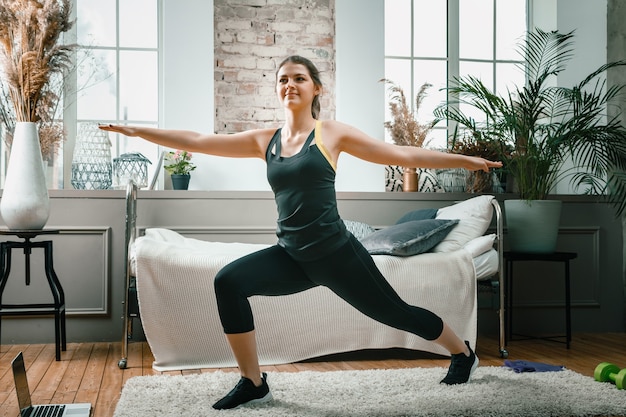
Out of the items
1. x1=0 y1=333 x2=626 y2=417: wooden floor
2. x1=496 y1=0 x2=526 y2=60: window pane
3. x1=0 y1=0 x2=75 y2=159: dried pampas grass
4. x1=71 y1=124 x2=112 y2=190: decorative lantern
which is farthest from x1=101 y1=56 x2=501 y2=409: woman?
x1=496 y1=0 x2=526 y2=60: window pane

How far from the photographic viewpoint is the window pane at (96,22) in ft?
16.4

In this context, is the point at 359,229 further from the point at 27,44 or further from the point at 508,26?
the point at 508,26

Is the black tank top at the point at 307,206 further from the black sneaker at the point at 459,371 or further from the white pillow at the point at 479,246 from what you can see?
the white pillow at the point at 479,246

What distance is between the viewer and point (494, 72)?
18.6ft

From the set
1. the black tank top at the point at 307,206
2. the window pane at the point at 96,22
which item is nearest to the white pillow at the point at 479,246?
the black tank top at the point at 307,206

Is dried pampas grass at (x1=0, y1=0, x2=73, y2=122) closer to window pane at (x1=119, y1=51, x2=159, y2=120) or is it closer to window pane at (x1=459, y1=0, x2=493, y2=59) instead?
window pane at (x1=119, y1=51, x2=159, y2=120)

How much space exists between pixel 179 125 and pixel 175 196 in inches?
29.5

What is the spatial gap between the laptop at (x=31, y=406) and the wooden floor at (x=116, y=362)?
0.06 metres

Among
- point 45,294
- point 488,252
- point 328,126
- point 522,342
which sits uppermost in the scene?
point 328,126

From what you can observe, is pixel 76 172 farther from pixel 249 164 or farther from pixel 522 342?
pixel 522 342

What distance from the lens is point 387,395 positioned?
2725 millimetres

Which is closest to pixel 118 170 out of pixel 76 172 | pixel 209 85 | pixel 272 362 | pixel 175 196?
pixel 76 172

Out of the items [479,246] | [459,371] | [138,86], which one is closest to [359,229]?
[479,246]

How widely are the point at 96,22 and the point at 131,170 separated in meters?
1.26
